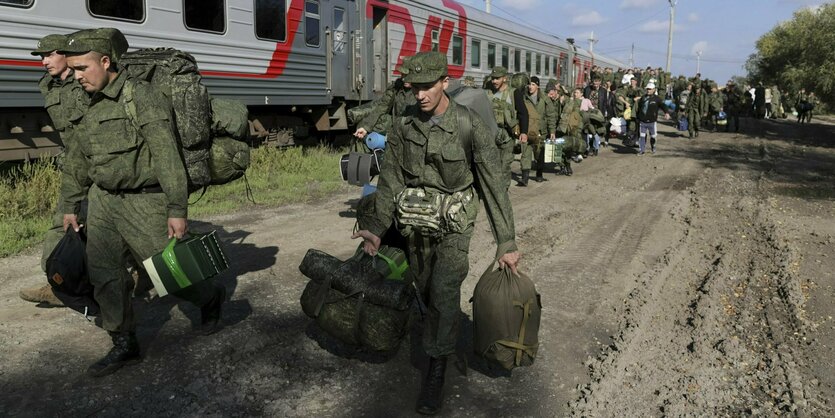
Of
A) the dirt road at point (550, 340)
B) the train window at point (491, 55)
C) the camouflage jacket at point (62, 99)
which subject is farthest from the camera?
the train window at point (491, 55)

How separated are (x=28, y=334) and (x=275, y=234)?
9.64ft

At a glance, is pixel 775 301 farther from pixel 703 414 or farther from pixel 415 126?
pixel 415 126

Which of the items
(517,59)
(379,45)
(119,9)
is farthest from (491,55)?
(119,9)

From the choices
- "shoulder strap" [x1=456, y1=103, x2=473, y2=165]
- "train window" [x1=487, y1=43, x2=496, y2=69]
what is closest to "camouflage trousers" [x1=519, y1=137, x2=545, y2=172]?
"shoulder strap" [x1=456, y1=103, x2=473, y2=165]

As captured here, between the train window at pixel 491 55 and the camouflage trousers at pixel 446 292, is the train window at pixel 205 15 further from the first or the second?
the train window at pixel 491 55

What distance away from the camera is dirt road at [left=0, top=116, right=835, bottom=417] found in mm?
3275

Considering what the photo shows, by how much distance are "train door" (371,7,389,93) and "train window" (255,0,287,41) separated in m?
3.04

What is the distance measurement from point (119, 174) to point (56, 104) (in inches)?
68.7

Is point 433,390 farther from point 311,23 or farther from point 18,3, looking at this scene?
point 311,23

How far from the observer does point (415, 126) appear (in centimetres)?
324

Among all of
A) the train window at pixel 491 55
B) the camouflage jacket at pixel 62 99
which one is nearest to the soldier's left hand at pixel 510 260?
the camouflage jacket at pixel 62 99

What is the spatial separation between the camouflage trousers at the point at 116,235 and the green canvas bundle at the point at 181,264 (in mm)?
135

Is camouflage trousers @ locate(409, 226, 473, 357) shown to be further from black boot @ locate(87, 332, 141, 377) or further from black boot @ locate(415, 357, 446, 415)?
black boot @ locate(87, 332, 141, 377)

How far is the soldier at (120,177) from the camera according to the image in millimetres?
3195
